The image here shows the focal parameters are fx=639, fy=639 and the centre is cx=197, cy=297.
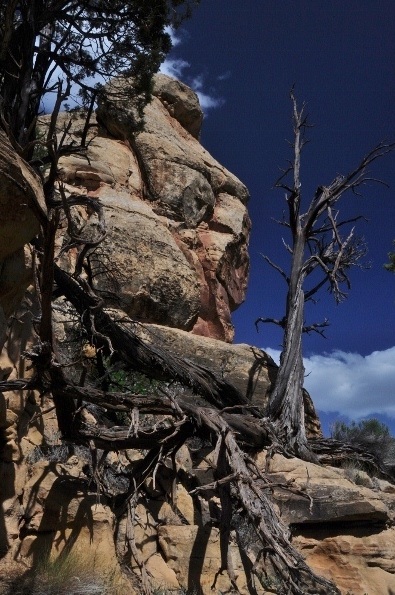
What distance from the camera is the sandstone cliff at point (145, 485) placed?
244 inches

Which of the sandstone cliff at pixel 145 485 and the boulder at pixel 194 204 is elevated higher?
the boulder at pixel 194 204

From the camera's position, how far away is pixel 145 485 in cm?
784

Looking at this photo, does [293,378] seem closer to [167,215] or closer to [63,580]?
[167,215]

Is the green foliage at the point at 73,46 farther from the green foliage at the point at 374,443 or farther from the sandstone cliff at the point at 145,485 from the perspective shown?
the green foliage at the point at 374,443

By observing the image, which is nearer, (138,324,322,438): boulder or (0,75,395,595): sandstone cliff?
(0,75,395,595): sandstone cliff

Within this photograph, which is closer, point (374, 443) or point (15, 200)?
point (15, 200)

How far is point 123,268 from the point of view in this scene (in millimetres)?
15266

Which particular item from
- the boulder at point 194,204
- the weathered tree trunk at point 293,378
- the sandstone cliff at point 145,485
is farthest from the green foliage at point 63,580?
the boulder at point 194,204

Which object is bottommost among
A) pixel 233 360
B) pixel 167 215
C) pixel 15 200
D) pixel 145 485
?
pixel 145 485

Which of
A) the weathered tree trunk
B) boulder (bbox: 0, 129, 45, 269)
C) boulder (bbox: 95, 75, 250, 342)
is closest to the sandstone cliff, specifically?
boulder (bbox: 0, 129, 45, 269)

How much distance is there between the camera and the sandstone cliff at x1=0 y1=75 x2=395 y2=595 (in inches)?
244

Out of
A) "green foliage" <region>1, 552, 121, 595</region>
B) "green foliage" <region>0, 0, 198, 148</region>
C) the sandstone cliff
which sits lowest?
"green foliage" <region>1, 552, 121, 595</region>

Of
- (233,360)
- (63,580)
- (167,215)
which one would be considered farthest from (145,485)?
(167,215)

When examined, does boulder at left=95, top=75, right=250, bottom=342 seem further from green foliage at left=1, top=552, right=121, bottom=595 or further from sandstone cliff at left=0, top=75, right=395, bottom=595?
green foliage at left=1, top=552, right=121, bottom=595
